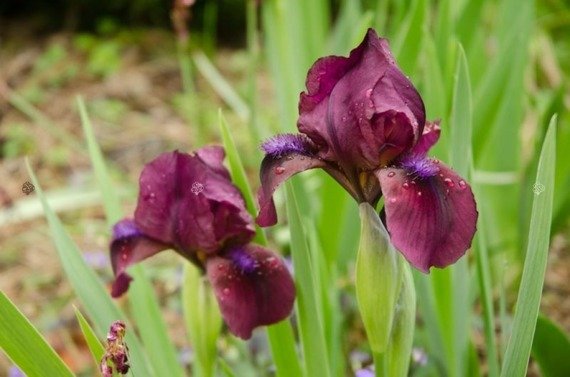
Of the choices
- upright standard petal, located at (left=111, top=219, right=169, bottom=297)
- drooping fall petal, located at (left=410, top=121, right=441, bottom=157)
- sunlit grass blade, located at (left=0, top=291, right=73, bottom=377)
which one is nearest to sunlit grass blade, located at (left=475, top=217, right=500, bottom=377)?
drooping fall petal, located at (left=410, top=121, right=441, bottom=157)

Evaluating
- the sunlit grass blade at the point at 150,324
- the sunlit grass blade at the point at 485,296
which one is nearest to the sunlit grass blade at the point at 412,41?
the sunlit grass blade at the point at 485,296

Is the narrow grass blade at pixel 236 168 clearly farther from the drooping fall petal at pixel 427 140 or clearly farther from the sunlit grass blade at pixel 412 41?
the sunlit grass blade at pixel 412 41

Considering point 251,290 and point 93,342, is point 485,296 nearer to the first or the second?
point 251,290

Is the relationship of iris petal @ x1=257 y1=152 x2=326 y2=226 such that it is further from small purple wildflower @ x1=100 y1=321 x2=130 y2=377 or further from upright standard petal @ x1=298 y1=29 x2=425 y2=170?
small purple wildflower @ x1=100 y1=321 x2=130 y2=377

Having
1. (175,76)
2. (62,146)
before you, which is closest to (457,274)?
(62,146)

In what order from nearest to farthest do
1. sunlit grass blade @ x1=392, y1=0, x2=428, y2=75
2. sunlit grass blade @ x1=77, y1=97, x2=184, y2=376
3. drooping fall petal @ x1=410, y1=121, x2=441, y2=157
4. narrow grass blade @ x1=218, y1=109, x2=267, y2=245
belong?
drooping fall petal @ x1=410, y1=121, x2=441, y2=157, narrow grass blade @ x1=218, y1=109, x2=267, y2=245, sunlit grass blade @ x1=77, y1=97, x2=184, y2=376, sunlit grass blade @ x1=392, y1=0, x2=428, y2=75

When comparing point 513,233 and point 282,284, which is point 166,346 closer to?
point 282,284
